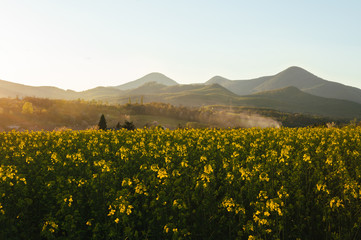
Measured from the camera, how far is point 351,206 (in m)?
6.81

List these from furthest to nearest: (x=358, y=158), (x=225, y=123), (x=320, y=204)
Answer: (x=225, y=123) → (x=358, y=158) → (x=320, y=204)

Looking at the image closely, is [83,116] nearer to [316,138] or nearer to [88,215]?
[316,138]

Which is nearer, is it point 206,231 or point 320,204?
point 206,231

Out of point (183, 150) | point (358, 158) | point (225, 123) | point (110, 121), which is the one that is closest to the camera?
point (183, 150)

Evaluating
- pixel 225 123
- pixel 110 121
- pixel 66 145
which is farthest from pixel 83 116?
pixel 66 145

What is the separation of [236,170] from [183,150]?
305 centimetres

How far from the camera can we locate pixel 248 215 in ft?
23.5

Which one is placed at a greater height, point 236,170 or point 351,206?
point 236,170

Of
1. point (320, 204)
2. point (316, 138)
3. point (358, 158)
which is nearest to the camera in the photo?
point (320, 204)

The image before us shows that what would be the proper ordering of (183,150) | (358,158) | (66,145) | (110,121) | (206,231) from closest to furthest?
(206,231)
(183,150)
(358,158)
(66,145)
(110,121)

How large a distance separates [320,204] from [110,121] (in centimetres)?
5297

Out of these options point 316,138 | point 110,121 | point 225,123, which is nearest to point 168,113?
point 225,123

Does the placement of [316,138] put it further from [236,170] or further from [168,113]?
[168,113]

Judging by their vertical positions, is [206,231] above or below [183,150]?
below
